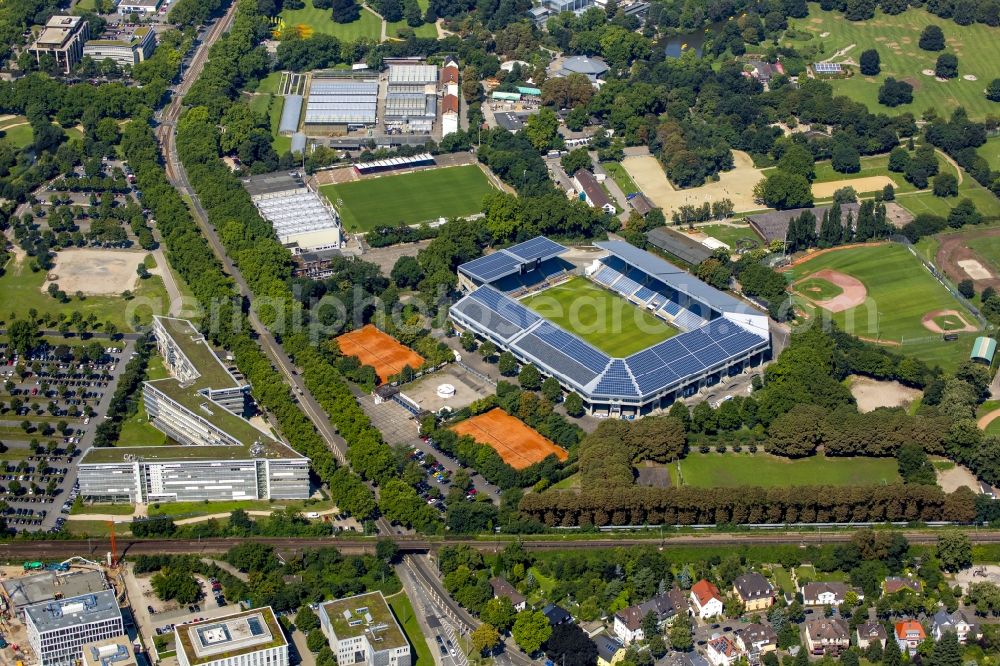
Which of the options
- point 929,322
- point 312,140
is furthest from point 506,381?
point 312,140

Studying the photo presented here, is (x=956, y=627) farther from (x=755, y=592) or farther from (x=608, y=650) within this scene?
(x=608, y=650)

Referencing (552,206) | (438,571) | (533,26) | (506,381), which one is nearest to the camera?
(438,571)

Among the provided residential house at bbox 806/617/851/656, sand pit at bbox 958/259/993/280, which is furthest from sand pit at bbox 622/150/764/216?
residential house at bbox 806/617/851/656

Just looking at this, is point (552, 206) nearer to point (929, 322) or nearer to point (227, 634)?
point (929, 322)

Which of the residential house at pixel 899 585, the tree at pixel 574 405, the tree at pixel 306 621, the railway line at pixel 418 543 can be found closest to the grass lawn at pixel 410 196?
the tree at pixel 574 405

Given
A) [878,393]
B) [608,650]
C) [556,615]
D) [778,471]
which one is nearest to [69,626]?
[556,615]

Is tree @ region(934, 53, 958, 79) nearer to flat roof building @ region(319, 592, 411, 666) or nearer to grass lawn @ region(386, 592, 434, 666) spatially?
grass lawn @ region(386, 592, 434, 666)
